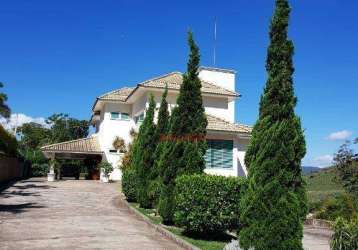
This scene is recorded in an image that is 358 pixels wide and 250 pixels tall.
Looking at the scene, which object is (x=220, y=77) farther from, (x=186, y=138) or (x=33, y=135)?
(x=33, y=135)

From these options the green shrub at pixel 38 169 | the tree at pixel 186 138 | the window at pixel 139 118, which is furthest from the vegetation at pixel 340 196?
the green shrub at pixel 38 169

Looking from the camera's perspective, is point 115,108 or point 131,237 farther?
point 115,108

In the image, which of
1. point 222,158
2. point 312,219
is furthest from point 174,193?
point 222,158

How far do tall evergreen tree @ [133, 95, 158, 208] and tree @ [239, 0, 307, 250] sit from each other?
9.34m

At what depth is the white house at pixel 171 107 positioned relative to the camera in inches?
1046

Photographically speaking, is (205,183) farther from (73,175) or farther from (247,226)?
(73,175)

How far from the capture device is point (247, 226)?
29.0 ft

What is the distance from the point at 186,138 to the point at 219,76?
77.5ft

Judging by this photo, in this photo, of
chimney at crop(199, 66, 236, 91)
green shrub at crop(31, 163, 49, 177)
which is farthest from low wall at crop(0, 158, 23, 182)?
chimney at crop(199, 66, 236, 91)

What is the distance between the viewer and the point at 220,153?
87.4 feet

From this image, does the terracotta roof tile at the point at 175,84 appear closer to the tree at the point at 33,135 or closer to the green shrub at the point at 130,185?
the green shrub at the point at 130,185

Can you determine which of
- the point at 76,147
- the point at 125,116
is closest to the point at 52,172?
the point at 76,147

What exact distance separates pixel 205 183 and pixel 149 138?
8590mm

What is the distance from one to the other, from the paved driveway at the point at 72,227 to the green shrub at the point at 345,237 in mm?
4031
